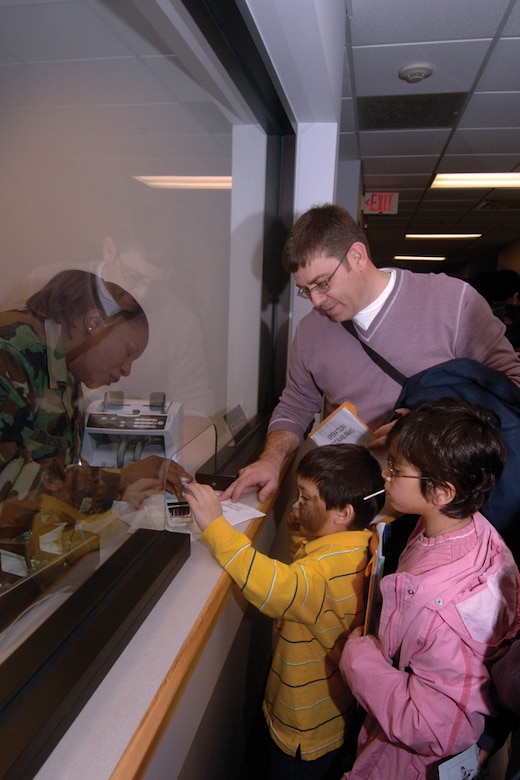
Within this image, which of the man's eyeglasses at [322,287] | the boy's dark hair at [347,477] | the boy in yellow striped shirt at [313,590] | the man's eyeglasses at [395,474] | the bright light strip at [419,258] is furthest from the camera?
the bright light strip at [419,258]

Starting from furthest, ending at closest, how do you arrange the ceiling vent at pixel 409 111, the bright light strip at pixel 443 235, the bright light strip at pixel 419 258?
the bright light strip at pixel 419 258 < the bright light strip at pixel 443 235 < the ceiling vent at pixel 409 111

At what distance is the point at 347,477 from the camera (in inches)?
54.1

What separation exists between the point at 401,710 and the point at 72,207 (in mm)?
1492

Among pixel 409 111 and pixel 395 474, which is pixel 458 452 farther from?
pixel 409 111

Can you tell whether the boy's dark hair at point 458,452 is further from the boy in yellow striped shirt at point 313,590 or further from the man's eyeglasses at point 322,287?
the man's eyeglasses at point 322,287

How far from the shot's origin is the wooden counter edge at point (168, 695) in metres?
0.69

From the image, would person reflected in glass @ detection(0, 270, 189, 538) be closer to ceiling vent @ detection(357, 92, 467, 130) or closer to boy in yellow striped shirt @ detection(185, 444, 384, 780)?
boy in yellow striped shirt @ detection(185, 444, 384, 780)

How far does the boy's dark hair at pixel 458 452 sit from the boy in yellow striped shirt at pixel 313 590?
30cm

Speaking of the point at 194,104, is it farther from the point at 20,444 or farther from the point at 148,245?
the point at 20,444

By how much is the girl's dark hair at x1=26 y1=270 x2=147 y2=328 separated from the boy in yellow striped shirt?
491mm

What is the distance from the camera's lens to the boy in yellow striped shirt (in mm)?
1153

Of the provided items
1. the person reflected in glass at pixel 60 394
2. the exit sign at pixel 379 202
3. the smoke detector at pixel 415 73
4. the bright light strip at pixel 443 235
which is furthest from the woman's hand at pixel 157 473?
the bright light strip at pixel 443 235

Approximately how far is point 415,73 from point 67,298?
2.95m

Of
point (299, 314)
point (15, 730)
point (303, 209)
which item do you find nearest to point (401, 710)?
point (15, 730)
